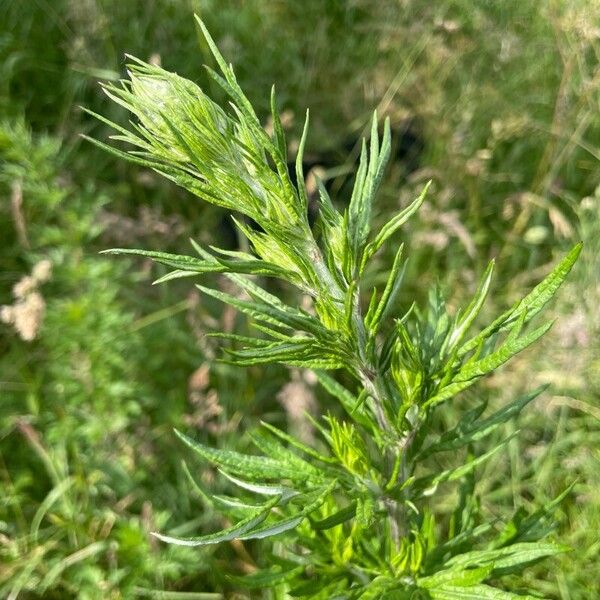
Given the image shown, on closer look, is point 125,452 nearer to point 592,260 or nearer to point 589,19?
point 592,260

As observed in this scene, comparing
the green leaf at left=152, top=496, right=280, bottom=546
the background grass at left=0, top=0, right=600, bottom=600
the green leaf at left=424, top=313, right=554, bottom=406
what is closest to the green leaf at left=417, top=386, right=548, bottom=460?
the green leaf at left=424, top=313, right=554, bottom=406

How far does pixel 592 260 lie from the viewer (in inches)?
86.1

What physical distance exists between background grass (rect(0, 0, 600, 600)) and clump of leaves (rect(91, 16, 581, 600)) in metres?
0.56

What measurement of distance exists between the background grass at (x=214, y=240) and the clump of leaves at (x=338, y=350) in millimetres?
564

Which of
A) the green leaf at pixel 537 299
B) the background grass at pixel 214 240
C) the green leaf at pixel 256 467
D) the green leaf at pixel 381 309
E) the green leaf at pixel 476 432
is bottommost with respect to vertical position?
the background grass at pixel 214 240

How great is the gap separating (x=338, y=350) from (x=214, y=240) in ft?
5.96

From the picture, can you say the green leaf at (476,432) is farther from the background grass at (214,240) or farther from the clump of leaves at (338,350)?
the background grass at (214,240)

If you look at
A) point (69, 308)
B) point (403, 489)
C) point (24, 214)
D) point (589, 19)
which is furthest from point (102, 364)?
point (589, 19)

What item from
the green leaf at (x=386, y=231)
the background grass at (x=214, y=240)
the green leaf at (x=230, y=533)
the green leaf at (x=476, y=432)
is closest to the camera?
the green leaf at (x=230, y=533)

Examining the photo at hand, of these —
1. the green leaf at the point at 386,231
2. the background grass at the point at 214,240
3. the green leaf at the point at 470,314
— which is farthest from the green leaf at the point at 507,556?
the background grass at the point at 214,240

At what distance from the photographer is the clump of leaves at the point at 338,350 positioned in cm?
73

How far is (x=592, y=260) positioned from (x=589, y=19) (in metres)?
0.73

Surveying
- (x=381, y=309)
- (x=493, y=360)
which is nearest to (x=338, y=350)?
(x=381, y=309)

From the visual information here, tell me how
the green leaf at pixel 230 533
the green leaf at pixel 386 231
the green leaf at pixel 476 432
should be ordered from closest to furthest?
the green leaf at pixel 230 533, the green leaf at pixel 386 231, the green leaf at pixel 476 432
